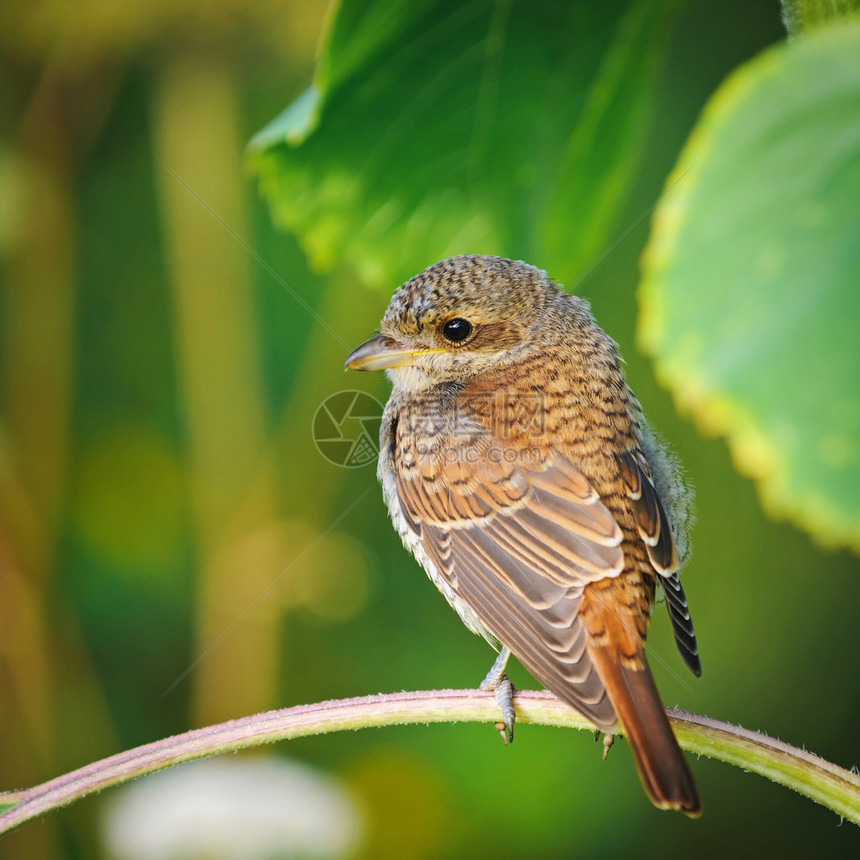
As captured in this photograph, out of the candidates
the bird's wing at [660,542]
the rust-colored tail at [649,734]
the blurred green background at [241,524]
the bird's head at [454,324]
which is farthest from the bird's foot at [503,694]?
the blurred green background at [241,524]

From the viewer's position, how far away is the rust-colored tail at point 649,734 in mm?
1043

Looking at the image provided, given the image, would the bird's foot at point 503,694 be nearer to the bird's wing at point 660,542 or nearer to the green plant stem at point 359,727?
the green plant stem at point 359,727

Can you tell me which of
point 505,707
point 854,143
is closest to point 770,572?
point 505,707

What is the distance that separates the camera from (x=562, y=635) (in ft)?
4.37

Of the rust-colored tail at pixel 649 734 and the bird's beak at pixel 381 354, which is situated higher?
the bird's beak at pixel 381 354

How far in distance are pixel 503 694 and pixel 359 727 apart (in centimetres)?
29

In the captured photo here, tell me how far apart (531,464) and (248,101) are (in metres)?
1.63

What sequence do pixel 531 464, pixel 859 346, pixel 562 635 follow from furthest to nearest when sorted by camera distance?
pixel 531 464 → pixel 562 635 → pixel 859 346

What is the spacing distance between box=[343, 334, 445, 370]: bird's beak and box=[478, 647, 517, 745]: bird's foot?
21.6 inches

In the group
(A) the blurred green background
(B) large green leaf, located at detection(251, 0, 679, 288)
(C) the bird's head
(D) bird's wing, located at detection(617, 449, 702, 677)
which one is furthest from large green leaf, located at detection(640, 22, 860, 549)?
(A) the blurred green background

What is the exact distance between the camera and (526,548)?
1.52m

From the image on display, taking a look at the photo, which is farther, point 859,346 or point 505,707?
point 505,707

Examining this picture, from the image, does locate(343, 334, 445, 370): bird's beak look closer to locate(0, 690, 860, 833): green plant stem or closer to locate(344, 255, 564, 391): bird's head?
locate(344, 255, 564, 391): bird's head

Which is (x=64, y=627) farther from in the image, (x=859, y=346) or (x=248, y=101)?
(x=859, y=346)
